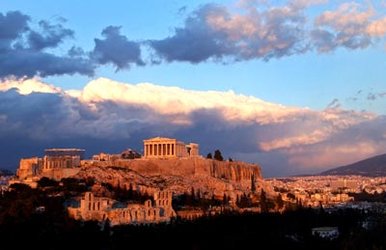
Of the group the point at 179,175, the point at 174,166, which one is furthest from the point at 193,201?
the point at 174,166

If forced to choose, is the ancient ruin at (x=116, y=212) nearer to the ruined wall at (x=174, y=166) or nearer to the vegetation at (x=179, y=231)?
the vegetation at (x=179, y=231)

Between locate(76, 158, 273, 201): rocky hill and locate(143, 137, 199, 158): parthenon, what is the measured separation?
10.4ft

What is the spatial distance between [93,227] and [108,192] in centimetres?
1599

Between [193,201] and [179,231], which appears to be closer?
[179,231]

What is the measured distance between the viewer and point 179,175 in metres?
57.9

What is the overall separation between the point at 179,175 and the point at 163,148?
254 inches

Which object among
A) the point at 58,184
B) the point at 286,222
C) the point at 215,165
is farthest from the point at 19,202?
the point at 215,165

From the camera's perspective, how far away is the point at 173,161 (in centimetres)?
5947

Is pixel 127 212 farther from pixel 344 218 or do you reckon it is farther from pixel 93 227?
pixel 344 218

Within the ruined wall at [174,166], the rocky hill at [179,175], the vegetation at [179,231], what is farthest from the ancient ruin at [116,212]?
the ruined wall at [174,166]

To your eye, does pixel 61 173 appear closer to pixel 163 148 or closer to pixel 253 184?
pixel 163 148

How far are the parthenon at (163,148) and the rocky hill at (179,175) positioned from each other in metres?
3.16

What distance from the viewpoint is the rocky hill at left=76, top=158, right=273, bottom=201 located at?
51500mm

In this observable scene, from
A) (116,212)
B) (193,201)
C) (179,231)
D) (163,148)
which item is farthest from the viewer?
(163,148)
